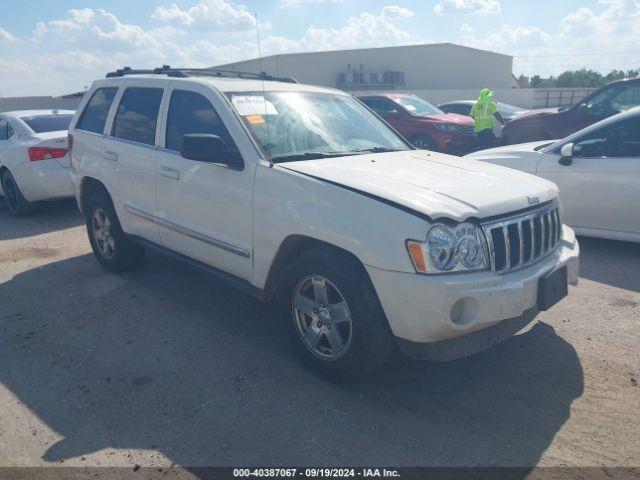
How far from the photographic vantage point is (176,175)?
4.52 m

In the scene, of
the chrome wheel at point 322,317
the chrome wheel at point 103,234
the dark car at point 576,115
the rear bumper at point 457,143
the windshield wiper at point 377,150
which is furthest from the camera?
the rear bumper at point 457,143

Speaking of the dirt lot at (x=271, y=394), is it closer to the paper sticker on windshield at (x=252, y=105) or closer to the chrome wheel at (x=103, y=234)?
the chrome wheel at (x=103, y=234)

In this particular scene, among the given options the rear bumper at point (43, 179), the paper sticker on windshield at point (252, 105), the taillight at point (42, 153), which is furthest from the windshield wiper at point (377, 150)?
the taillight at point (42, 153)

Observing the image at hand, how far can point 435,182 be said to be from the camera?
3.59 meters

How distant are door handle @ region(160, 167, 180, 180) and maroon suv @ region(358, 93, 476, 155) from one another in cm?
904

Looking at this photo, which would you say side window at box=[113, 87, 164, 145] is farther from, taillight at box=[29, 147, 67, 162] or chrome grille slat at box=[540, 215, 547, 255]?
taillight at box=[29, 147, 67, 162]

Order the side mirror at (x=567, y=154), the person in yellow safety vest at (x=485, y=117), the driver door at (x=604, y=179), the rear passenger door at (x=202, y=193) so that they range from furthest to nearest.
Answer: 1. the person in yellow safety vest at (x=485, y=117)
2. the side mirror at (x=567, y=154)
3. the driver door at (x=604, y=179)
4. the rear passenger door at (x=202, y=193)

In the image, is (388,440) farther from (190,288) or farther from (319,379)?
(190,288)

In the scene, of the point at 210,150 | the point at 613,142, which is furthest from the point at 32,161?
the point at 613,142

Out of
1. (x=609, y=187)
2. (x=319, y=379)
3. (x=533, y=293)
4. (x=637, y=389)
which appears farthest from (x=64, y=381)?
(x=609, y=187)

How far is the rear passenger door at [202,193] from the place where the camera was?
4.01 metres

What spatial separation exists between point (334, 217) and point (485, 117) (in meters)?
9.98

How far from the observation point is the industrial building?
43.5 meters

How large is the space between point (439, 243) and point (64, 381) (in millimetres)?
2606
